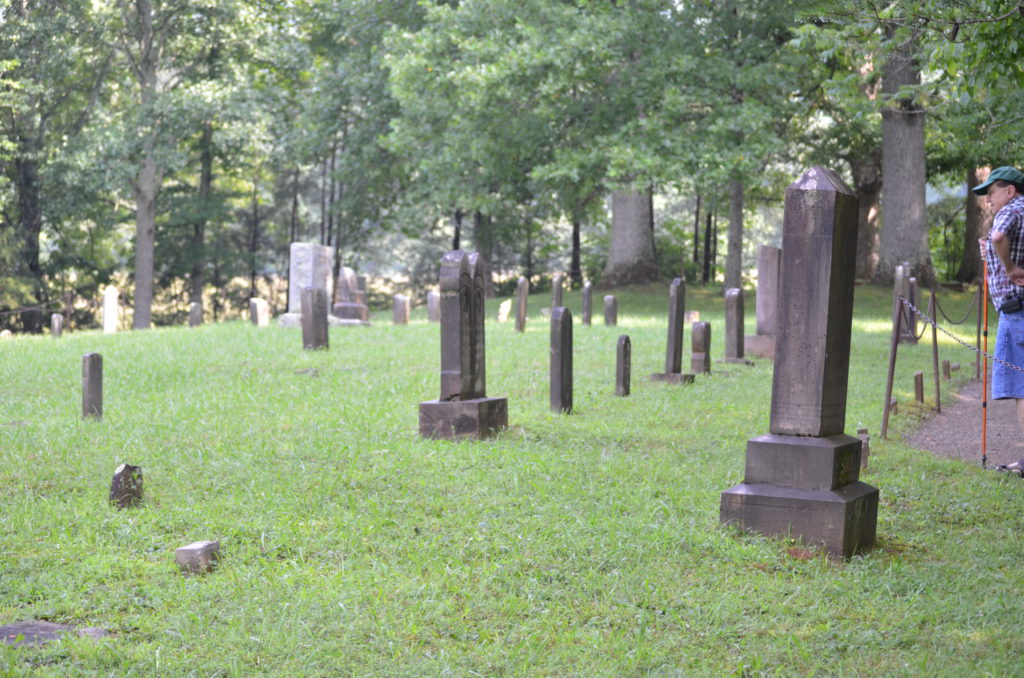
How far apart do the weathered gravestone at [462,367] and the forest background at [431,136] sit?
277 inches

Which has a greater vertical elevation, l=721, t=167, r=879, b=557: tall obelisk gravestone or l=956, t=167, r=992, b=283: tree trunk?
l=956, t=167, r=992, b=283: tree trunk

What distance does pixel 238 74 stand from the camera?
103 feet

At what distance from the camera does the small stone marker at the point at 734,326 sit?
14312 mm

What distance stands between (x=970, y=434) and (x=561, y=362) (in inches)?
158

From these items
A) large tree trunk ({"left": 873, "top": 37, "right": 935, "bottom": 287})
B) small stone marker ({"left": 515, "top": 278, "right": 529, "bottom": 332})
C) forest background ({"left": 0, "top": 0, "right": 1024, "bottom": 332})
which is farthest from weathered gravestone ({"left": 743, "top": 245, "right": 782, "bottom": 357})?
large tree trunk ({"left": 873, "top": 37, "right": 935, "bottom": 287})

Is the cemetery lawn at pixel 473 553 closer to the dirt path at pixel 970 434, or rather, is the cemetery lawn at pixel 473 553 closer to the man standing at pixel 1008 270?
the dirt path at pixel 970 434

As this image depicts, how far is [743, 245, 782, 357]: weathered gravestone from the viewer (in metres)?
15.3

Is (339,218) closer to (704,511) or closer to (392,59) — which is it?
(392,59)

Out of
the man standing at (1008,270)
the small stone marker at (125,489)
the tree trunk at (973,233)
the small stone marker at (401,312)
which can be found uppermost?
the tree trunk at (973,233)

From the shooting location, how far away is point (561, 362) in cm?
1044

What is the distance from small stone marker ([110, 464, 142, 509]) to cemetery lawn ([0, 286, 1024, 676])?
0.31ft

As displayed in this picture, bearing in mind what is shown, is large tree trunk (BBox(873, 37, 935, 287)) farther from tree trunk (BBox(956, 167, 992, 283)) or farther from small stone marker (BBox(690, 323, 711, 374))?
small stone marker (BBox(690, 323, 711, 374))

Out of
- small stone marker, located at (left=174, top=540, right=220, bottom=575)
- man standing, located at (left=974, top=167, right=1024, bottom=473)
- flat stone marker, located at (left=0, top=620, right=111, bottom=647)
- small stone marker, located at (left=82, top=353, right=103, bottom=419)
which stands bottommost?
flat stone marker, located at (left=0, top=620, right=111, bottom=647)

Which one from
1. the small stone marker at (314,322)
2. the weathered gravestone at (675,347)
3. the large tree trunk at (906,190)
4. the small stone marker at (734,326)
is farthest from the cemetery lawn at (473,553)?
the large tree trunk at (906,190)
